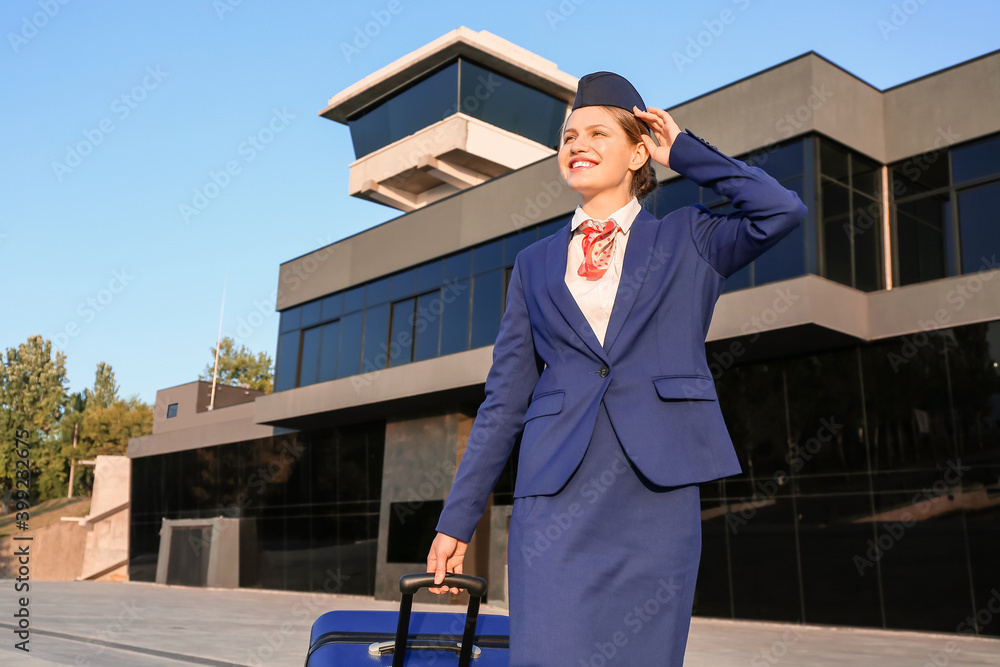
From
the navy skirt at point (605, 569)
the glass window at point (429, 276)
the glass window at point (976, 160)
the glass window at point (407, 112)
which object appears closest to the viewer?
the navy skirt at point (605, 569)

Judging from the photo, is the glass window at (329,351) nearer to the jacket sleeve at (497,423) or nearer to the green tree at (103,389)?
the jacket sleeve at (497,423)

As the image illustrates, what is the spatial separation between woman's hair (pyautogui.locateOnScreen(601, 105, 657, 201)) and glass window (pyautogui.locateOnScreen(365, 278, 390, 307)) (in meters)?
20.2

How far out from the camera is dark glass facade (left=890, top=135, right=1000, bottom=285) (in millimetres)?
13797

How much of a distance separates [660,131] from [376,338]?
20.6 meters

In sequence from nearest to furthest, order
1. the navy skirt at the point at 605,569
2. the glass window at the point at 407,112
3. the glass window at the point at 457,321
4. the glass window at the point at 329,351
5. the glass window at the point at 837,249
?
1. the navy skirt at the point at 605,569
2. the glass window at the point at 837,249
3. the glass window at the point at 457,321
4. the glass window at the point at 329,351
5. the glass window at the point at 407,112

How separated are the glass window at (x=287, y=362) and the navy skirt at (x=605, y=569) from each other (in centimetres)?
2344

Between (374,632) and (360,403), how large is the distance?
63.6 ft

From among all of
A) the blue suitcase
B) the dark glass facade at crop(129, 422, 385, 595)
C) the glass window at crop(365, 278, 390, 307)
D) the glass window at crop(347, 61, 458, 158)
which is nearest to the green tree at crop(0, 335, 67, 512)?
the dark glass facade at crop(129, 422, 385, 595)

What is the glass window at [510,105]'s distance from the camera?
26672 millimetres

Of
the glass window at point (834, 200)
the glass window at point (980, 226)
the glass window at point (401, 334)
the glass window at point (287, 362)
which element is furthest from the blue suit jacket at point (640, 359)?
the glass window at point (287, 362)

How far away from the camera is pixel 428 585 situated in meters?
2.21

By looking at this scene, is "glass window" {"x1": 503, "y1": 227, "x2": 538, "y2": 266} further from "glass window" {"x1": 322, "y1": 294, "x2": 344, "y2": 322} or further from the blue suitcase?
the blue suitcase

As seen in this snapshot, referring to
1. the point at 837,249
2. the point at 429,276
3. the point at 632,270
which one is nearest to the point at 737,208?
the point at 632,270

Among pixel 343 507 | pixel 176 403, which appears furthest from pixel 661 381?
pixel 176 403
